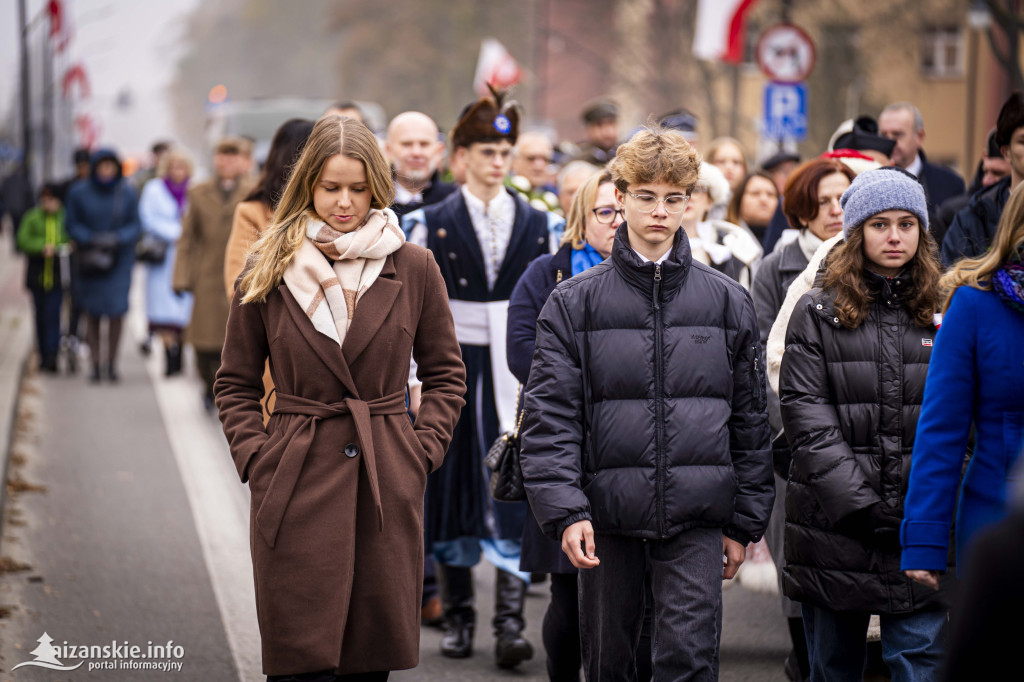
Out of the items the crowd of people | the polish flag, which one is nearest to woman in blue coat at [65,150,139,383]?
the polish flag

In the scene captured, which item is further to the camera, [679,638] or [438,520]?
[438,520]

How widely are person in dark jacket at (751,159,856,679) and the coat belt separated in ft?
6.89

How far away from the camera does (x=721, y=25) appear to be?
17.5 meters

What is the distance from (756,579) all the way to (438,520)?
55.6 inches

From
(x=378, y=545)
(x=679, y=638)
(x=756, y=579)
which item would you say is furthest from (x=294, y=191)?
(x=756, y=579)

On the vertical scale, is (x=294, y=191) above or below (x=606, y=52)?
below

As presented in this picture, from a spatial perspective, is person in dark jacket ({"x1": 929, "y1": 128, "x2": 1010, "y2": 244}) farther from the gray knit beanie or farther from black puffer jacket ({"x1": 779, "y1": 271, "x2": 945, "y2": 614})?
black puffer jacket ({"x1": 779, "y1": 271, "x2": 945, "y2": 614})

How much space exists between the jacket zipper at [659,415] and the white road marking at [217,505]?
215cm

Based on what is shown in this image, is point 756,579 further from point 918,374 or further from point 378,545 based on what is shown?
point 378,545

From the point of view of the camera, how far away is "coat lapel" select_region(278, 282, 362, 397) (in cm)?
409

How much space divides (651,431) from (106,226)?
11.0 metres

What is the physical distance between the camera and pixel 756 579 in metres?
6.25

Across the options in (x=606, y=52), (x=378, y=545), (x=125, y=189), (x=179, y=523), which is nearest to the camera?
(x=378, y=545)

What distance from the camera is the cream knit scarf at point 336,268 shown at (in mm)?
4121
